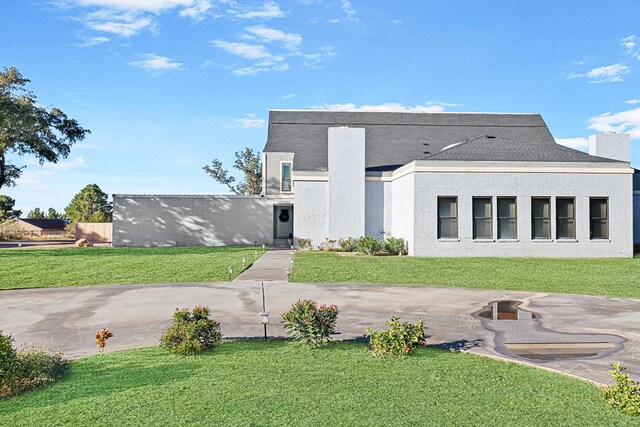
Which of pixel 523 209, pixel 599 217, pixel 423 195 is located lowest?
pixel 599 217

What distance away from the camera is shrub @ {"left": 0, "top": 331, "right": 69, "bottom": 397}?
693 cm

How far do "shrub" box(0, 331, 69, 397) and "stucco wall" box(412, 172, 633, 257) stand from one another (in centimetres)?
2157

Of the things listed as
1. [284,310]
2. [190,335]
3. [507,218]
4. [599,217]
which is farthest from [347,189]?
[190,335]

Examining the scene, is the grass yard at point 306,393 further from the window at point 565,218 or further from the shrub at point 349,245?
the shrub at point 349,245

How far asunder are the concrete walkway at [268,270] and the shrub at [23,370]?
1101cm

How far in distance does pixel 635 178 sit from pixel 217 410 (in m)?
37.1

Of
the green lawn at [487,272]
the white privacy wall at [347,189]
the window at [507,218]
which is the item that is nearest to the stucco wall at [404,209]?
the white privacy wall at [347,189]

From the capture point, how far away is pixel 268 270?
850 inches

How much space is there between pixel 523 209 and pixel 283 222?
1872 cm

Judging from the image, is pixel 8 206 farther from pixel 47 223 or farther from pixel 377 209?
pixel 377 209

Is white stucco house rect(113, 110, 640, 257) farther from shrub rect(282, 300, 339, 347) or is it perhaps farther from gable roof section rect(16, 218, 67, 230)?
gable roof section rect(16, 218, 67, 230)

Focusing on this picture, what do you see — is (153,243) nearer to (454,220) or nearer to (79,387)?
(454,220)

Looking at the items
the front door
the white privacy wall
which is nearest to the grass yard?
the white privacy wall

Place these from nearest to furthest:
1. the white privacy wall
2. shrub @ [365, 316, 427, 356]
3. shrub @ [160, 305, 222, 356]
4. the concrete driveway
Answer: shrub @ [365, 316, 427, 356]
shrub @ [160, 305, 222, 356]
the concrete driveway
the white privacy wall
